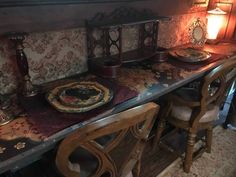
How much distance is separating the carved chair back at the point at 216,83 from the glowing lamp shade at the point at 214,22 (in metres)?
0.82

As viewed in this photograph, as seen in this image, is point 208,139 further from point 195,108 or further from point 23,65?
point 23,65

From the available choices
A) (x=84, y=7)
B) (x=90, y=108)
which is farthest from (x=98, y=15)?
(x=90, y=108)

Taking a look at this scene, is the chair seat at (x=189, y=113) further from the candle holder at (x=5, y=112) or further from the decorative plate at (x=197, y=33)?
the candle holder at (x=5, y=112)

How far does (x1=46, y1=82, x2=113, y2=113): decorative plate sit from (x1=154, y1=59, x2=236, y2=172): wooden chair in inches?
23.9

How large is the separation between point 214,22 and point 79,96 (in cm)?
164

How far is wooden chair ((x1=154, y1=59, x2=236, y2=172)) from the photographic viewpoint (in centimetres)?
136

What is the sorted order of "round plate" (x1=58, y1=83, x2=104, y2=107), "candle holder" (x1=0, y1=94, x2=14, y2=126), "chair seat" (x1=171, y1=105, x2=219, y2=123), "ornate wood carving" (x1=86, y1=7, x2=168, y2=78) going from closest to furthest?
"candle holder" (x1=0, y1=94, x2=14, y2=126) < "round plate" (x1=58, y1=83, x2=104, y2=107) < "ornate wood carving" (x1=86, y1=7, x2=168, y2=78) < "chair seat" (x1=171, y1=105, x2=219, y2=123)

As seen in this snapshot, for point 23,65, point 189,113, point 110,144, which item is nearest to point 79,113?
point 110,144

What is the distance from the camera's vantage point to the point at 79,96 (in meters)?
1.05

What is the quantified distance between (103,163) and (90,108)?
0.25m

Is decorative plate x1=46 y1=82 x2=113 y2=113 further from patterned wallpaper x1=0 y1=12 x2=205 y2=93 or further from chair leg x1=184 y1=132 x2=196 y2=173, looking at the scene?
chair leg x1=184 y1=132 x2=196 y2=173

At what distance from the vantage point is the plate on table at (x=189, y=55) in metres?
1.60

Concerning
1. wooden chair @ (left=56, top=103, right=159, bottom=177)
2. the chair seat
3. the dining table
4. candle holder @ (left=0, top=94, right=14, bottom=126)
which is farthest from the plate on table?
candle holder @ (left=0, top=94, right=14, bottom=126)

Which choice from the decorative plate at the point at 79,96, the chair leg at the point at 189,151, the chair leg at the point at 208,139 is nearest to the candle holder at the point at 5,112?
the decorative plate at the point at 79,96
